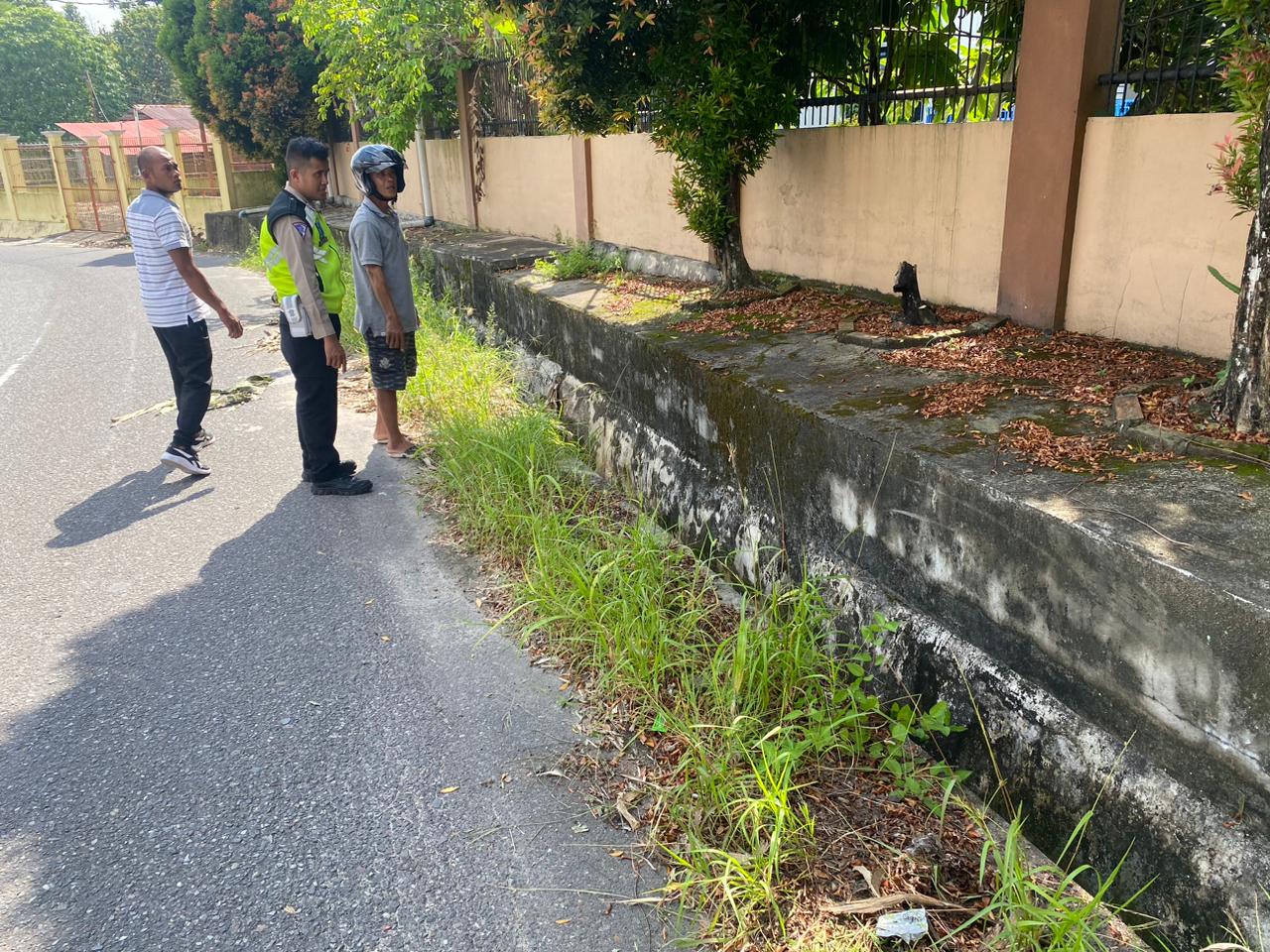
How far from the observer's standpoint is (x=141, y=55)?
44594 mm

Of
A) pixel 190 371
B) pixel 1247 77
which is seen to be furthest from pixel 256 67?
pixel 1247 77

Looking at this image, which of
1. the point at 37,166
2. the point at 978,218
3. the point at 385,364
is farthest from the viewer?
the point at 37,166

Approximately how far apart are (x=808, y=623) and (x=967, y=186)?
2713mm

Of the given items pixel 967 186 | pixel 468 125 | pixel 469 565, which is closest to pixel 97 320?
pixel 468 125

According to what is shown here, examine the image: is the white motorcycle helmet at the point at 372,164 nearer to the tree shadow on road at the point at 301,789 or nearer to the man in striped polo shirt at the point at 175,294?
the man in striped polo shirt at the point at 175,294

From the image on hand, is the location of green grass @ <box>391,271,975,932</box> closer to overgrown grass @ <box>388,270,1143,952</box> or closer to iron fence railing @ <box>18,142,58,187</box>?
overgrown grass @ <box>388,270,1143,952</box>

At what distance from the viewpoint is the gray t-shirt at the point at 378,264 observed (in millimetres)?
5566

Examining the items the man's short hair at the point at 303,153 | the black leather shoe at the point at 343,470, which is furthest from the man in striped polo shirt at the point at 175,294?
the man's short hair at the point at 303,153

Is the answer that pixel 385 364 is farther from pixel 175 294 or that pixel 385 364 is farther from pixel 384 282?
pixel 175 294

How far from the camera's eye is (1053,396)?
139 inches

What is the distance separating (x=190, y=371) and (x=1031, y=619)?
5.09 m

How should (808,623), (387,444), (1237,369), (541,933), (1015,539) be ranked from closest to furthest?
(541,933), (1015,539), (1237,369), (808,623), (387,444)

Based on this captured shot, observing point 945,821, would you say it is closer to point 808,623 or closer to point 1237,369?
point 808,623

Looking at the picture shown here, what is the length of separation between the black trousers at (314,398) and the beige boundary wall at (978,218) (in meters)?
3.03
